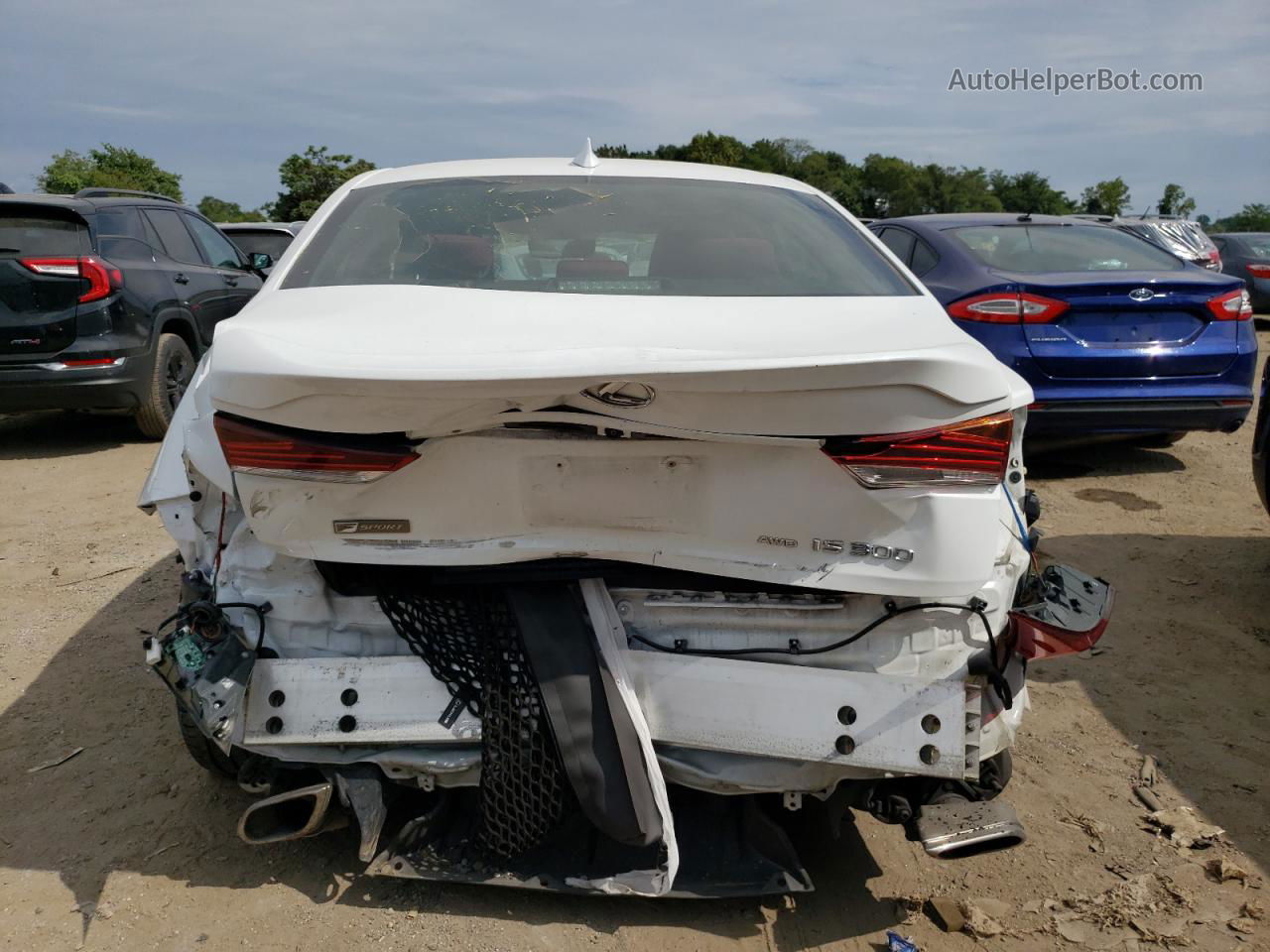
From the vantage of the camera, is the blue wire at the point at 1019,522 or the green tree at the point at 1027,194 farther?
the green tree at the point at 1027,194

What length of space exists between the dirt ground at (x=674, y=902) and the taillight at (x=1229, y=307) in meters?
1.86

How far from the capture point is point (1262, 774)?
2922mm

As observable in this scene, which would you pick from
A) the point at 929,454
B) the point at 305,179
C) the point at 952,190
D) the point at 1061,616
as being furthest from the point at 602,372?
the point at 952,190

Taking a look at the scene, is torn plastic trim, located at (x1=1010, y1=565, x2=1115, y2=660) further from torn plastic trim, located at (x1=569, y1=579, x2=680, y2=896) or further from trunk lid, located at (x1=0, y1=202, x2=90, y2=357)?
trunk lid, located at (x1=0, y1=202, x2=90, y2=357)

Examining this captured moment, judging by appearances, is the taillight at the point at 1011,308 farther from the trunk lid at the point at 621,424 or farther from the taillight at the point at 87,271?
the taillight at the point at 87,271

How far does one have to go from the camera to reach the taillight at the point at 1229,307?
5512 millimetres

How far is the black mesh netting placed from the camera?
215 cm

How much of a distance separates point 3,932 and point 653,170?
2705mm

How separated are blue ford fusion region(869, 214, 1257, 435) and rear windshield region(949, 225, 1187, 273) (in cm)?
10

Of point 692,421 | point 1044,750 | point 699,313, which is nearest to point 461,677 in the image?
point 692,421

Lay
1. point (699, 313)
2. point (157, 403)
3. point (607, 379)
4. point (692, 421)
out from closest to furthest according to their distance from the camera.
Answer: point (607, 379), point (692, 421), point (699, 313), point (157, 403)

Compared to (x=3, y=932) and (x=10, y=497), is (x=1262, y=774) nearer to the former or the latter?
(x=3, y=932)

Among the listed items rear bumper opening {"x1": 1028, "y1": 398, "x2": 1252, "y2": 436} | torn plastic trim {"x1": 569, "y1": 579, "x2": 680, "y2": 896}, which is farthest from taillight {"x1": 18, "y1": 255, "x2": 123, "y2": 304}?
rear bumper opening {"x1": 1028, "y1": 398, "x2": 1252, "y2": 436}

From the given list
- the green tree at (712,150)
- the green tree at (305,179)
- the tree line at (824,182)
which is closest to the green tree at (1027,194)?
the tree line at (824,182)
